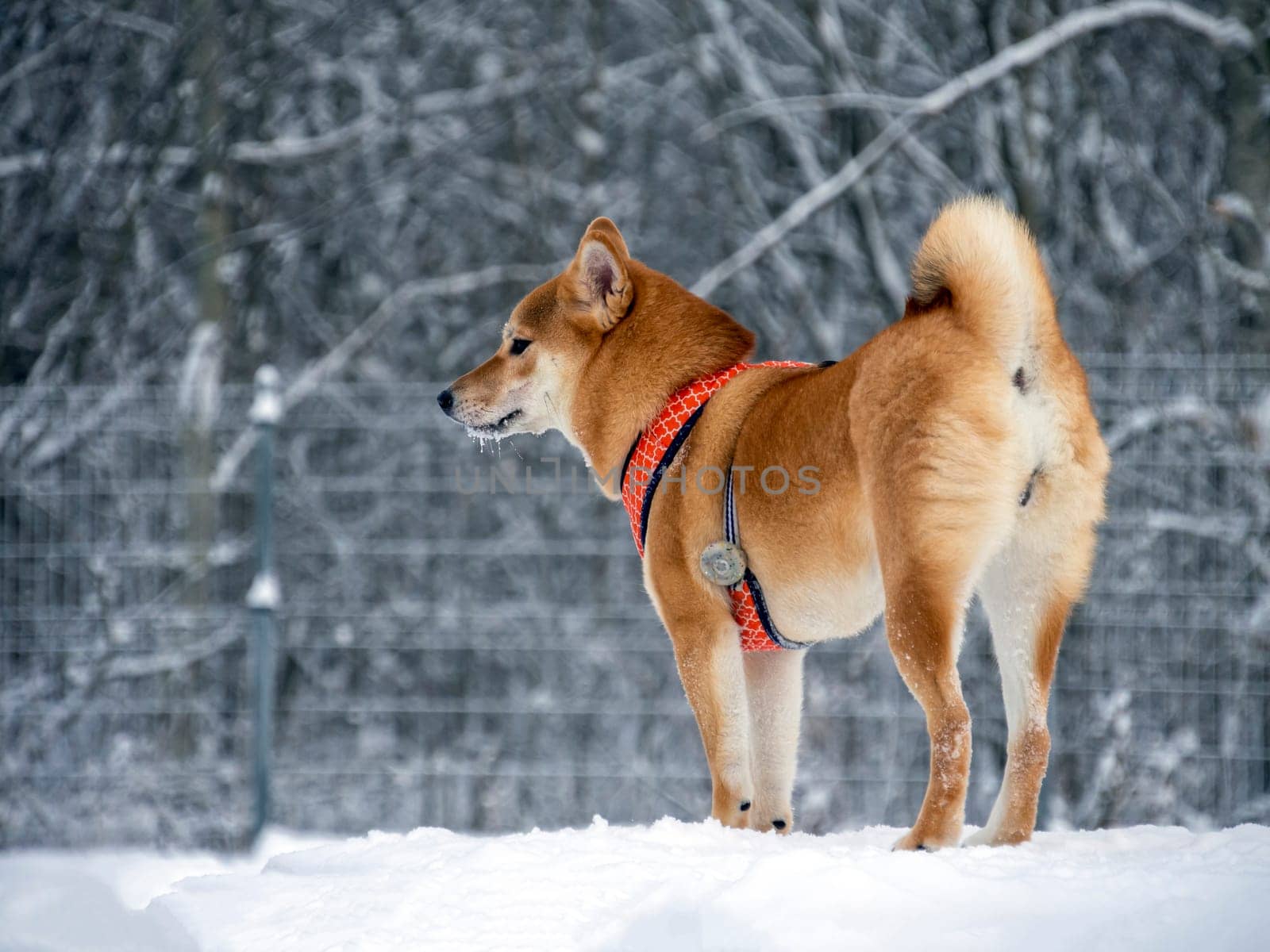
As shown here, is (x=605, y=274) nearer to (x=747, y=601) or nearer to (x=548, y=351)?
(x=548, y=351)

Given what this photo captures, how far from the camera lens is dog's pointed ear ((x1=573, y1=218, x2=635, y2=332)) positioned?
338cm

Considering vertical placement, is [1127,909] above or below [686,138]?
below

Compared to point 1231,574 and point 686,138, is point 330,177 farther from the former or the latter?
point 1231,574

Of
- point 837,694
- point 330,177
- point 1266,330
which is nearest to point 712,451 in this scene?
point 837,694

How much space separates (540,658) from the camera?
7.60 m

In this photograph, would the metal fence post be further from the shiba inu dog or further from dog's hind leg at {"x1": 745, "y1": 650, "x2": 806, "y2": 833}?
dog's hind leg at {"x1": 745, "y1": 650, "x2": 806, "y2": 833}

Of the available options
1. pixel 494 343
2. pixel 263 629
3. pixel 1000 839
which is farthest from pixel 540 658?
pixel 1000 839

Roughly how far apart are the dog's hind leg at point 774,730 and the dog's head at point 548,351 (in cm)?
99

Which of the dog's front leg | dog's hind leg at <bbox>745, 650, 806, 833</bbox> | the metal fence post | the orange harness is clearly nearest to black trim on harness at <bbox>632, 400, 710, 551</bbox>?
the orange harness

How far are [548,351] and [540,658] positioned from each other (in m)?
4.34

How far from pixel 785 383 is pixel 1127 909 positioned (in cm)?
161

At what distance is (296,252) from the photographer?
33.5 ft

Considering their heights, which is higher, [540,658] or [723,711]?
[723,711]

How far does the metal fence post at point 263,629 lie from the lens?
16.8ft
